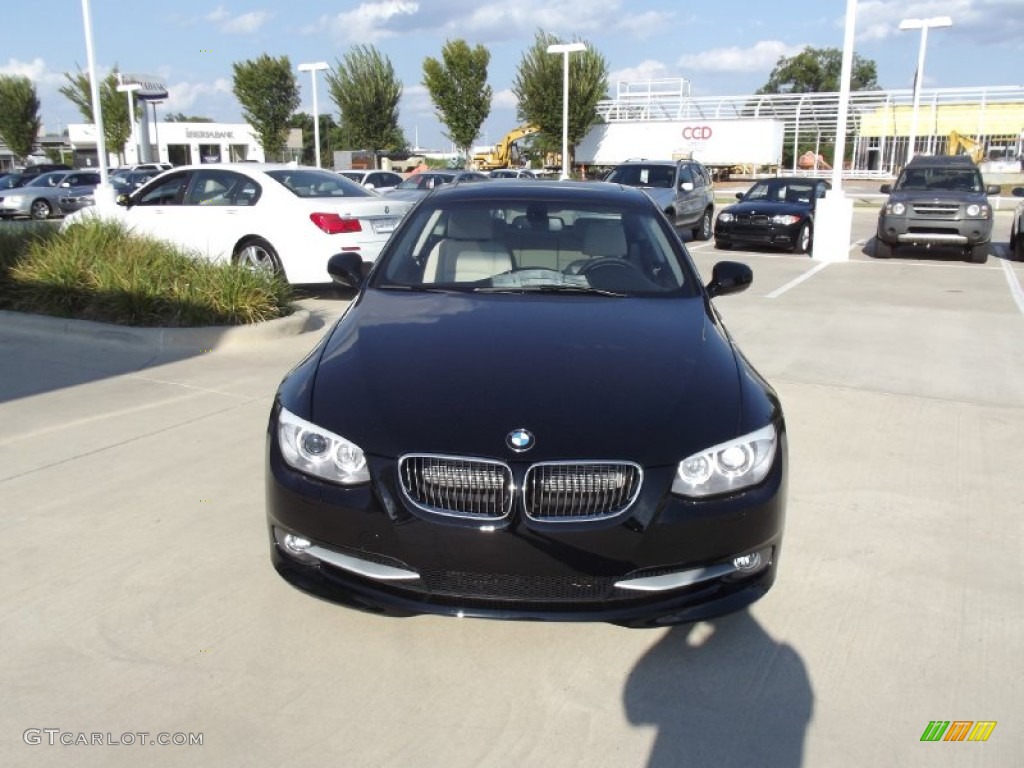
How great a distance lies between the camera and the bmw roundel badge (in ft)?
8.88

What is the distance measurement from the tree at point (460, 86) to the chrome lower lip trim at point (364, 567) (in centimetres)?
4093

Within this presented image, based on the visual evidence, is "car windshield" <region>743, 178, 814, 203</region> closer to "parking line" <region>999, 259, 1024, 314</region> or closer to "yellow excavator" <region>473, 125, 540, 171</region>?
"parking line" <region>999, 259, 1024, 314</region>

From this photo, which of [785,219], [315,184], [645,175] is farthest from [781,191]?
[315,184]

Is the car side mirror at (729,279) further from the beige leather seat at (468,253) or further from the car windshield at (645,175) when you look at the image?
the car windshield at (645,175)

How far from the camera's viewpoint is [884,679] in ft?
9.73

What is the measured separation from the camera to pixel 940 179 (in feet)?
51.6

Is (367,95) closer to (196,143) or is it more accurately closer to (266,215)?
(196,143)

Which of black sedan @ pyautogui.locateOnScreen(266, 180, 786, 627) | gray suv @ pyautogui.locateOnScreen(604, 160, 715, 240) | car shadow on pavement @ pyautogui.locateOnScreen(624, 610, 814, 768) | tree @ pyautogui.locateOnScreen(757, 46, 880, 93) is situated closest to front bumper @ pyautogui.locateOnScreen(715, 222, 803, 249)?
gray suv @ pyautogui.locateOnScreen(604, 160, 715, 240)

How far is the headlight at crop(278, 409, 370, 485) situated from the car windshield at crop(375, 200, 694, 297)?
1425 millimetres

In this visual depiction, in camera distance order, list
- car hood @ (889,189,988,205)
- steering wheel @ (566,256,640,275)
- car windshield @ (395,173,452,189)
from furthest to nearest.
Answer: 1. car windshield @ (395,173,452,189)
2. car hood @ (889,189,988,205)
3. steering wheel @ (566,256,640,275)

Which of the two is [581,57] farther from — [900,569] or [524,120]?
[900,569]

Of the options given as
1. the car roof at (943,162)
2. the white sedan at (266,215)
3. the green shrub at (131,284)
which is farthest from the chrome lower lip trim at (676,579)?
the car roof at (943,162)

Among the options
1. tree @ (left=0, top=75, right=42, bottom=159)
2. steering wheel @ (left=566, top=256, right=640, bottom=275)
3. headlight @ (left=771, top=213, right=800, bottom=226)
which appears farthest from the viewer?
tree @ (left=0, top=75, right=42, bottom=159)

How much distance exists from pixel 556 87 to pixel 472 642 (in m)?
41.2
